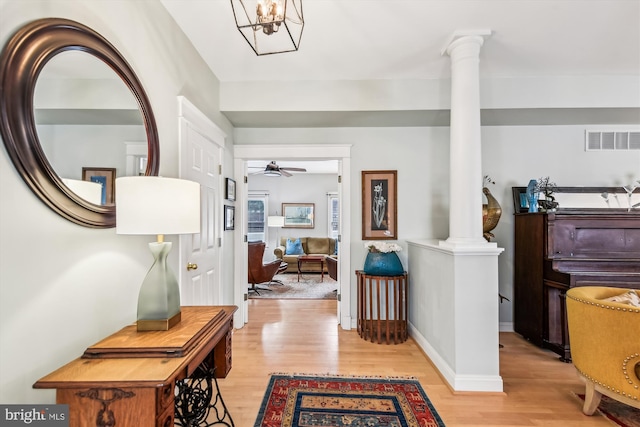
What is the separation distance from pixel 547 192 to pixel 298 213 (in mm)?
5682

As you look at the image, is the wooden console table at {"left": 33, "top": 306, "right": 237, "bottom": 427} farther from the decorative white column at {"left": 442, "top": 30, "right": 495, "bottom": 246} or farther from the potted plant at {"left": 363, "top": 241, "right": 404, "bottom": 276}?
the potted plant at {"left": 363, "top": 241, "right": 404, "bottom": 276}

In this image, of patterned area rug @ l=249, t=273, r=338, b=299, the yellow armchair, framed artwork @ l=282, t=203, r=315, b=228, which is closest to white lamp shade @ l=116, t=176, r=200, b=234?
the yellow armchair

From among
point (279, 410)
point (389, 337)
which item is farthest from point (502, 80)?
point (279, 410)

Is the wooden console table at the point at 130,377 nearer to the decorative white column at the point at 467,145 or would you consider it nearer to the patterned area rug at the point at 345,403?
the patterned area rug at the point at 345,403

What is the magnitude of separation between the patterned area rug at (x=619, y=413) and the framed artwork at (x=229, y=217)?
3.31 metres

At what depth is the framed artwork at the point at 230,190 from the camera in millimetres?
3213

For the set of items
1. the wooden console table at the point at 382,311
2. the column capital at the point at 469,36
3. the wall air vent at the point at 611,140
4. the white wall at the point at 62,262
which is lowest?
the wooden console table at the point at 382,311

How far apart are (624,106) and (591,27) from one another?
1.25 metres

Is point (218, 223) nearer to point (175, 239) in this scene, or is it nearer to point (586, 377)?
point (175, 239)

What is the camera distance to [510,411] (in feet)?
6.45

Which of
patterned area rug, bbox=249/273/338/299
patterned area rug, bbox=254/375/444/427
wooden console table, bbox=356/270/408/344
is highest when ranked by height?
wooden console table, bbox=356/270/408/344

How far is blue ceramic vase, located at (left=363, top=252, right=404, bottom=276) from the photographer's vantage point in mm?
3098

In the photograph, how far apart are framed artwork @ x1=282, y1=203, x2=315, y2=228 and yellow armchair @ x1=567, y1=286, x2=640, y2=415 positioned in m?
6.25

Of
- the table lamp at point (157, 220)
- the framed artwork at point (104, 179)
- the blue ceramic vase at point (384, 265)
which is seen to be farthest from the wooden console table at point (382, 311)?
the framed artwork at point (104, 179)
